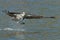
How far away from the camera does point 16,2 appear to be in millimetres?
26562

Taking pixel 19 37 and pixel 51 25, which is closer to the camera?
pixel 19 37

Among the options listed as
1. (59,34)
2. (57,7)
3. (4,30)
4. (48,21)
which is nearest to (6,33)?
(4,30)

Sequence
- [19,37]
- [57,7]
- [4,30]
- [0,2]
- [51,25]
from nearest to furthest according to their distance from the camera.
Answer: [19,37], [4,30], [51,25], [57,7], [0,2]

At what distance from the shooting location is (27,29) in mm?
17281

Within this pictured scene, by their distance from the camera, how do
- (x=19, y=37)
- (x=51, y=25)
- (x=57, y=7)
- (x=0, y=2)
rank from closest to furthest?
(x=19, y=37)
(x=51, y=25)
(x=57, y=7)
(x=0, y=2)

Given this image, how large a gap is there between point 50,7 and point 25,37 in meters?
8.49

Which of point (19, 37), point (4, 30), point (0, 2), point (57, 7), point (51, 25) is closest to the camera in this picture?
point (19, 37)

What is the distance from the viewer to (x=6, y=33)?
16.1m

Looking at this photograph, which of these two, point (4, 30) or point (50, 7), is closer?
point (4, 30)

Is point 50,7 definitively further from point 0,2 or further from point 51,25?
point 51,25

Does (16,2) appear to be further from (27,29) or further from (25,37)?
(25,37)

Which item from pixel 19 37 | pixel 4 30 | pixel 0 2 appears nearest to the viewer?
pixel 19 37

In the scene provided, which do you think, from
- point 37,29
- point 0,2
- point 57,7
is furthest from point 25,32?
point 0,2

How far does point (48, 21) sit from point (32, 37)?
3.67 m
